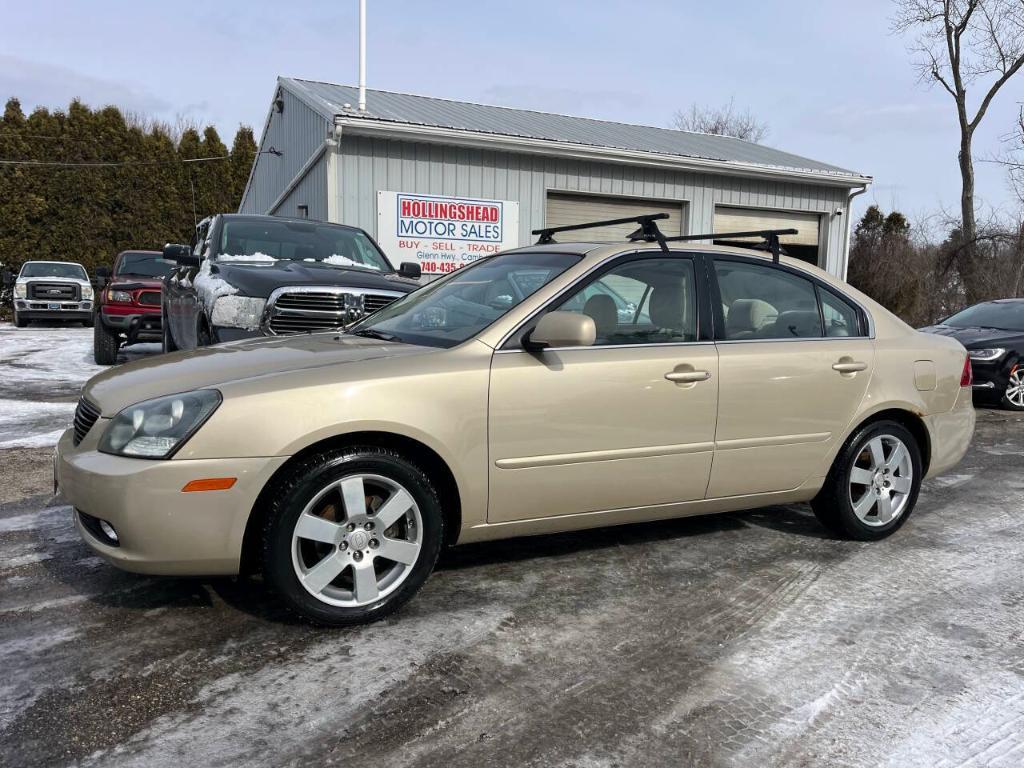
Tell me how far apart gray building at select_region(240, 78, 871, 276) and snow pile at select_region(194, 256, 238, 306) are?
531 cm

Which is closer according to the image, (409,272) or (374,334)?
(374,334)

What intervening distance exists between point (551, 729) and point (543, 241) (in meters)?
2.88

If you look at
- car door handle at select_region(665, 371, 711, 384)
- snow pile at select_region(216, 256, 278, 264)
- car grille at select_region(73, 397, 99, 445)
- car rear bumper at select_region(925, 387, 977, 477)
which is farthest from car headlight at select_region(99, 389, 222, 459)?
snow pile at select_region(216, 256, 278, 264)

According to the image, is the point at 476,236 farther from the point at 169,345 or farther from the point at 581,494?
the point at 581,494

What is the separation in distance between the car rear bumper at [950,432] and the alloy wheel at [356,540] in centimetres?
298

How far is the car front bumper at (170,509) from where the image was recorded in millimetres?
2805

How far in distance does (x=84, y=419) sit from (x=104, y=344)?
916 cm

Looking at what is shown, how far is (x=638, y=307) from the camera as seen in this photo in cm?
380

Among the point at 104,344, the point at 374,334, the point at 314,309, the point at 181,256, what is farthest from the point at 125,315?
the point at 374,334

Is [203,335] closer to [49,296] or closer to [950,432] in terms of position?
[950,432]

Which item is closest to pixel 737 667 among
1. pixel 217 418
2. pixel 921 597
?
pixel 921 597

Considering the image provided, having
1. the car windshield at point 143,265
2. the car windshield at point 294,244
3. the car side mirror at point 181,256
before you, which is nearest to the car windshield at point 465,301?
the car windshield at point 294,244

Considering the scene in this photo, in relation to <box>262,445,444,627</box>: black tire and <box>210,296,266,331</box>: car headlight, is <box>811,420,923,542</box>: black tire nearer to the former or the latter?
<box>262,445,444,627</box>: black tire

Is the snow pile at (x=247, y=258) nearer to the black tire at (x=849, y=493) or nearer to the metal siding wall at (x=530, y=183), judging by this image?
the black tire at (x=849, y=493)
